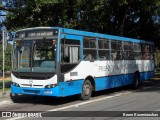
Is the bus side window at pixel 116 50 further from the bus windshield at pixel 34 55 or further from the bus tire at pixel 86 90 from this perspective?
the bus windshield at pixel 34 55

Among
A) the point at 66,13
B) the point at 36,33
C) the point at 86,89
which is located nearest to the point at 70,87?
the point at 86,89

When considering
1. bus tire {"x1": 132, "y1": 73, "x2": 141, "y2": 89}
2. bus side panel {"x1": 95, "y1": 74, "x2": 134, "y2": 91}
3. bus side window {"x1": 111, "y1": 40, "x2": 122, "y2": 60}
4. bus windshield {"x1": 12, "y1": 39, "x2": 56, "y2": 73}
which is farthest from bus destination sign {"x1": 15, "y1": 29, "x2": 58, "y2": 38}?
bus tire {"x1": 132, "y1": 73, "x2": 141, "y2": 89}

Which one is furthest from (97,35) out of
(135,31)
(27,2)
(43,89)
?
(135,31)

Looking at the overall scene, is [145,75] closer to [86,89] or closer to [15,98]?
[86,89]

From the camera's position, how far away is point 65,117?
33.0ft

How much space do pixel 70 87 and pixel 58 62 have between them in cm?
114

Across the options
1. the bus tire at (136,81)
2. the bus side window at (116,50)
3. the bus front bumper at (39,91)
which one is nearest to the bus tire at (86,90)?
the bus front bumper at (39,91)

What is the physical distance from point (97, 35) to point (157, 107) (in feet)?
15.2

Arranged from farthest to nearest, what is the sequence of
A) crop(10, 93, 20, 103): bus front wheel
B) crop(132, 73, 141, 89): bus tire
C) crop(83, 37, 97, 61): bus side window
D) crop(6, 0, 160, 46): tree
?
crop(132, 73, 141, 89): bus tire, crop(6, 0, 160, 46): tree, crop(83, 37, 97, 61): bus side window, crop(10, 93, 20, 103): bus front wheel

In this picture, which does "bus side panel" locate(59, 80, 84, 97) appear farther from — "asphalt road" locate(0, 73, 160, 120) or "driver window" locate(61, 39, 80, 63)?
"driver window" locate(61, 39, 80, 63)

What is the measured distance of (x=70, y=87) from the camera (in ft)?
42.4

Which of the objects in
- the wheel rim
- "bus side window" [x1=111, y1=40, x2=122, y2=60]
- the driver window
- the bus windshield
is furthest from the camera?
"bus side window" [x1=111, y1=40, x2=122, y2=60]

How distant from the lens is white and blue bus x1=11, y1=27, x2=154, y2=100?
489 inches

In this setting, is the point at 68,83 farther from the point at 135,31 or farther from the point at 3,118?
the point at 135,31
